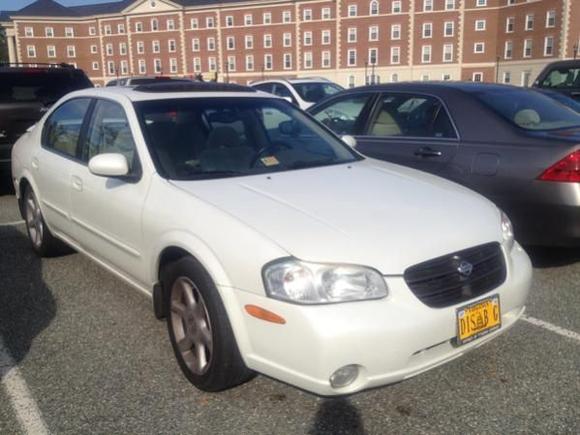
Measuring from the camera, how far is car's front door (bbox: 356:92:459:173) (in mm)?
4898

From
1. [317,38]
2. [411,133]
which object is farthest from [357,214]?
[317,38]

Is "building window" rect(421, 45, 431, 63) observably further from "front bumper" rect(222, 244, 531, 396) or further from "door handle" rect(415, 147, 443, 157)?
"front bumper" rect(222, 244, 531, 396)

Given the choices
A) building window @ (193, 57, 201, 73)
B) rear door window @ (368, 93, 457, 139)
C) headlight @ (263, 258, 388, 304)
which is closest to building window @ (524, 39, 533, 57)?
building window @ (193, 57, 201, 73)

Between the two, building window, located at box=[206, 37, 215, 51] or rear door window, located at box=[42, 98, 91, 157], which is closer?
rear door window, located at box=[42, 98, 91, 157]

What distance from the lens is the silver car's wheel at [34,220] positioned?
5062 millimetres

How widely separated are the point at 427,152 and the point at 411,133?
1.24ft

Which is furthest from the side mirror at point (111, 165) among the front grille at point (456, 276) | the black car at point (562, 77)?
the black car at point (562, 77)

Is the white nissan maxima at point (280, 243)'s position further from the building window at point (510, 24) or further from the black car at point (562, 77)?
the building window at point (510, 24)

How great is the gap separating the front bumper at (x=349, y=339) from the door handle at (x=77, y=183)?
196cm

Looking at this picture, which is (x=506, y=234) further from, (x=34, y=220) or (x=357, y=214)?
(x=34, y=220)

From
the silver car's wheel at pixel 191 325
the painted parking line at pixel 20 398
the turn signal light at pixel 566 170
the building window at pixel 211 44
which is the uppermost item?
the building window at pixel 211 44

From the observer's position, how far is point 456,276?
2.59m

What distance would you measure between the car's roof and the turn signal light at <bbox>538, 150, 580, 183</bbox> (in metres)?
2.21

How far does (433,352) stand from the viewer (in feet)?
8.26
